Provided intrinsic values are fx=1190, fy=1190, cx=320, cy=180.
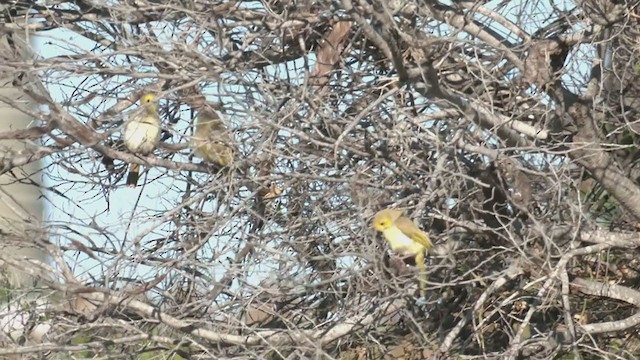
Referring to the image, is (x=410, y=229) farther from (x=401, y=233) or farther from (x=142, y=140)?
(x=142, y=140)

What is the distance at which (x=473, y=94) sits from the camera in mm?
6844

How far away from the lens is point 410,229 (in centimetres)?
614

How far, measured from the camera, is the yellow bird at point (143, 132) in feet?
22.2

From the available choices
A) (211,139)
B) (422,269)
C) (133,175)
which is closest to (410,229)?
(422,269)

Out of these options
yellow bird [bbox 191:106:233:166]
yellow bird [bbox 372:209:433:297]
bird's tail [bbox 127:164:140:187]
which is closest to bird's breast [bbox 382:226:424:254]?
yellow bird [bbox 372:209:433:297]

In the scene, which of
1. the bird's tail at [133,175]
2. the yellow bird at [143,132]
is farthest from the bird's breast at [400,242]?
the bird's tail at [133,175]

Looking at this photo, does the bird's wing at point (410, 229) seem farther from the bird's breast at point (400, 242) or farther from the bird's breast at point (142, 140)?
the bird's breast at point (142, 140)

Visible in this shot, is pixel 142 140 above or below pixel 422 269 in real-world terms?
above

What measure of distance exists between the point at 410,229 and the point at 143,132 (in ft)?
6.65

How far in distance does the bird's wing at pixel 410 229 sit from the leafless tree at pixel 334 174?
153 millimetres

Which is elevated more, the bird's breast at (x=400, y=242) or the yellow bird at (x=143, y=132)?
the yellow bird at (x=143, y=132)

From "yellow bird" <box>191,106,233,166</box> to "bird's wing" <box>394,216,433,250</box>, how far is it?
1096mm

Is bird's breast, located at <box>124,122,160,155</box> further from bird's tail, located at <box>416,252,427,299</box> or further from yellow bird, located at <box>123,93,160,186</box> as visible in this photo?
bird's tail, located at <box>416,252,427,299</box>

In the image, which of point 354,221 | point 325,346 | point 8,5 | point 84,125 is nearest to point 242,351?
point 325,346
